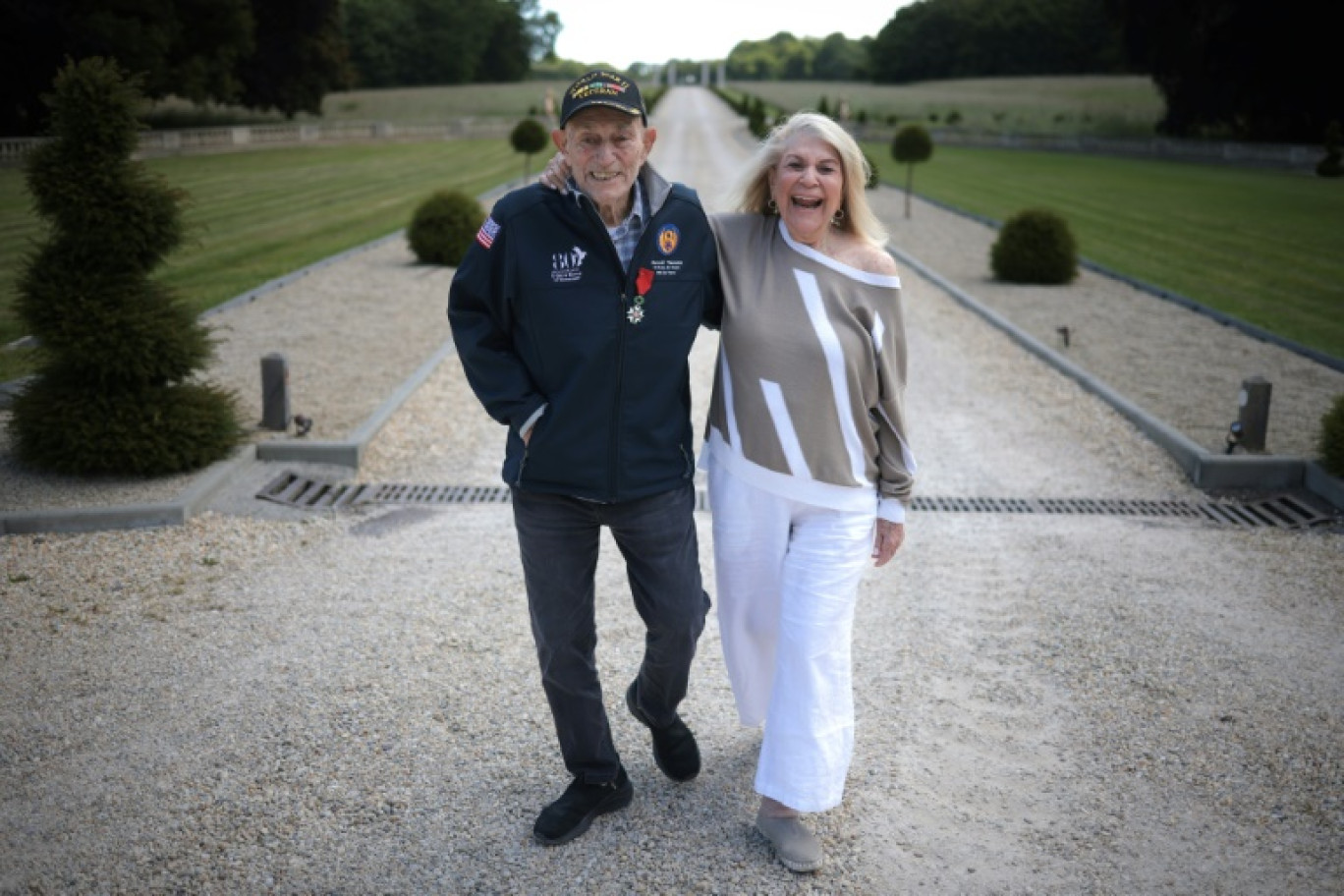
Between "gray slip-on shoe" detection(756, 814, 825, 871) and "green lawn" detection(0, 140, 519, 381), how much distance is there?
6009 millimetres

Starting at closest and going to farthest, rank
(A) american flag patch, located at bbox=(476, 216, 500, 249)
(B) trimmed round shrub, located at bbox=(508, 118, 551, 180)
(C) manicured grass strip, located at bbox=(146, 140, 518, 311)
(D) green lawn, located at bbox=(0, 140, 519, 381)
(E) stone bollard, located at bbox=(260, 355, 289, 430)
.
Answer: (A) american flag patch, located at bbox=(476, 216, 500, 249)
(E) stone bollard, located at bbox=(260, 355, 289, 430)
(D) green lawn, located at bbox=(0, 140, 519, 381)
(C) manicured grass strip, located at bbox=(146, 140, 518, 311)
(B) trimmed round shrub, located at bbox=(508, 118, 551, 180)

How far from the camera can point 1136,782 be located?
4328mm

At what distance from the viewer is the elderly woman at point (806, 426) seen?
3.70 metres

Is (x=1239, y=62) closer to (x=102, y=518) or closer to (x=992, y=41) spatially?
(x=102, y=518)

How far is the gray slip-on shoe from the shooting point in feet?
12.3

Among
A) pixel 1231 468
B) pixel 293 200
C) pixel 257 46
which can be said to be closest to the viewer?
pixel 1231 468

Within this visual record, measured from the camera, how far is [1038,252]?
1703 cm

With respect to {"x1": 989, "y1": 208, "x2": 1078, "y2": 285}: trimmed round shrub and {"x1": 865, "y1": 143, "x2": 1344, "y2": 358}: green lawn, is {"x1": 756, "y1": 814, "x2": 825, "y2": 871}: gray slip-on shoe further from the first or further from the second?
{"x1": 989, "y1": 208, "x2": 1078, "y2": 285}: trimmed round shrub

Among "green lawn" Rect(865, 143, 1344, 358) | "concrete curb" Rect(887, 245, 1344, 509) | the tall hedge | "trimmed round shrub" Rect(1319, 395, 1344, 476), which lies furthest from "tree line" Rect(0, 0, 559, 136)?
"green lawn" Rect(865, 143, 1344, 358)

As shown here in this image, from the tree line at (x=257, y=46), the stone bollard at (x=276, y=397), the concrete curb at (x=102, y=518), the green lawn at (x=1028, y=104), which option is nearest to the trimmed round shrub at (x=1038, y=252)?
the stone bollard at (x=276, y=397)

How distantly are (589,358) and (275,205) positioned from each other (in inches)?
976

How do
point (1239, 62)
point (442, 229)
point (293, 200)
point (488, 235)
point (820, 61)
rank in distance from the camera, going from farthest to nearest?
1. point (820, 61)
2. point (1239, 62)
3. point (293, 200)
4. point (442, 229)
5. point (488, 235)

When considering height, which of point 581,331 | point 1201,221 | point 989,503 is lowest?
point 989,503

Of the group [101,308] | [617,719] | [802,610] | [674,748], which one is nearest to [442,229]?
[101,308]
